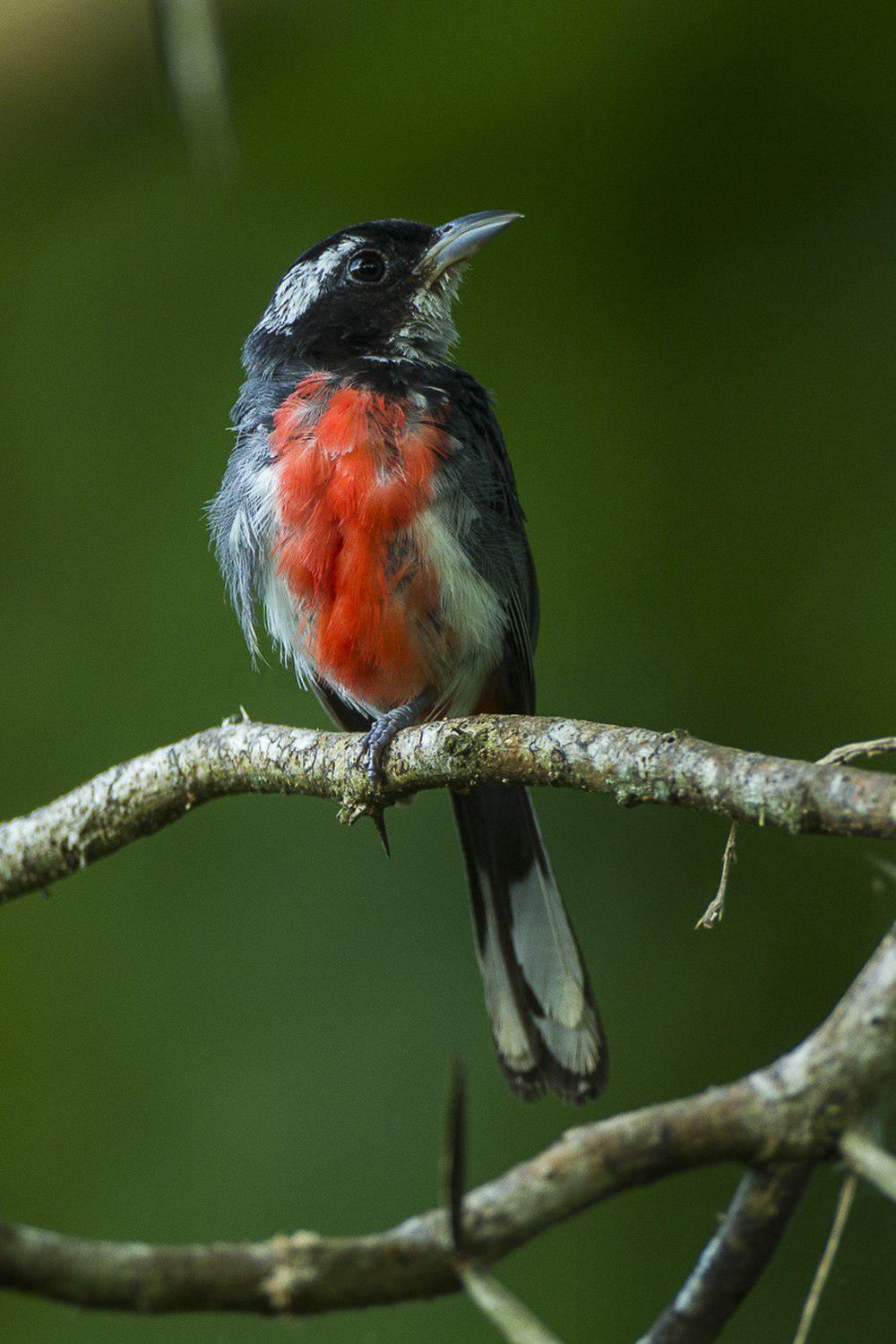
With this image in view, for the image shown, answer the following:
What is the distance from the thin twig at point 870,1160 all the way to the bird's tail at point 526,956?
4.75 feet

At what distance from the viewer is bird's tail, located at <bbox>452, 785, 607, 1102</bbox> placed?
3125mm

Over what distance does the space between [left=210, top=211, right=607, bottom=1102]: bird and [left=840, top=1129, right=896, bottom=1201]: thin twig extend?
56.6 inches

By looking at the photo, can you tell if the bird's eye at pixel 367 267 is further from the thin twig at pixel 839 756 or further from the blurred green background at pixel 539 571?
the thin twig at pixel 839 756

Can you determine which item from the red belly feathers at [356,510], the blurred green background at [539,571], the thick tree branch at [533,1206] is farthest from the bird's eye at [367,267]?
the thick tree branch at [533,1206]

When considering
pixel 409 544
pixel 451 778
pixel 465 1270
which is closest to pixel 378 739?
pixel 451 778

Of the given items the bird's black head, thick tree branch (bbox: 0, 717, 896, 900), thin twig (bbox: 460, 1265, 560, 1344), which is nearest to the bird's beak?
the bird's black head

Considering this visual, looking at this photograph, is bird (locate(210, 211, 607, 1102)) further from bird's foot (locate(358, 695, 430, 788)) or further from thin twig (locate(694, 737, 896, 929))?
thin twig (locate(694, 737, 896, 929))

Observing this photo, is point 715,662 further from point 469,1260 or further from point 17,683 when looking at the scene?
point 469,1260

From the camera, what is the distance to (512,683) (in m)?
3.75

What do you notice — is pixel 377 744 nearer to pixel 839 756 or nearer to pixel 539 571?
pixel 839 756

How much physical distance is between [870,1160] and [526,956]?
178 centimetres

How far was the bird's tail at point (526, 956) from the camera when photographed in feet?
10.3

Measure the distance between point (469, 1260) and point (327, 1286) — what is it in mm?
171

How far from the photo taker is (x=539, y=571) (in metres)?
4.96
